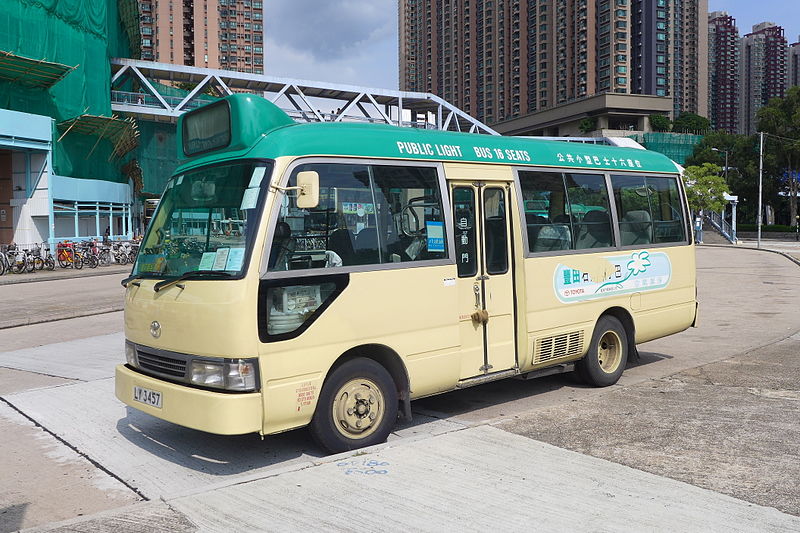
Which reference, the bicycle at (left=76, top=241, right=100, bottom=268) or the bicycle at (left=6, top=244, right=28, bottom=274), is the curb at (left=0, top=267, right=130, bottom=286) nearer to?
the bicycle at (left=6, top=244, right=28, bottom=274)

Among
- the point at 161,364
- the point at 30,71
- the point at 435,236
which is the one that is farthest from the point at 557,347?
the point at 30,71

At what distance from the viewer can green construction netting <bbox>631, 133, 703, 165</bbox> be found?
364 ft

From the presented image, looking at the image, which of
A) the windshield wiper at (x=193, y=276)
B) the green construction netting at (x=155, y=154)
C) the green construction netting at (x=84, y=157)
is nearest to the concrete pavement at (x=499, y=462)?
the windshield wiper at (x=193, y=276)

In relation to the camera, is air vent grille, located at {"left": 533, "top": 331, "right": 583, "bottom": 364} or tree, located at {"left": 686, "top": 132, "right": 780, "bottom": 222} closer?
air vent grille, located at {"left": 533, "top": 331, "right": 583, "bottom": 364}

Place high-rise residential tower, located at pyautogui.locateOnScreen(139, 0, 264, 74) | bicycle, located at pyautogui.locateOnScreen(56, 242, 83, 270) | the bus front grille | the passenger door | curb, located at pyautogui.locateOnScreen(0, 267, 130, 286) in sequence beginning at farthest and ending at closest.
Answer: high-rise residential tower, located at pyautogui.locateOnScreen(139, 0, 264, 74), bicycle, located at pyautogui.locateOnScreen(56, 242, 83, 270), curb, located at pyautogui.locateOnScreen(0, 267, 130, 286), the passenger door, the bus front grille

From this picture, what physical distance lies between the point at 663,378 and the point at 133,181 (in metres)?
51.5

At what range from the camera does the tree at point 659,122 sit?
393ft

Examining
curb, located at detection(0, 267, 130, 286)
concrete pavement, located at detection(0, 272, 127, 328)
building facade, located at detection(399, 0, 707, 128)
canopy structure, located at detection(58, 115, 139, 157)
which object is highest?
building facade, located at detection(399, 0, 707, 128)

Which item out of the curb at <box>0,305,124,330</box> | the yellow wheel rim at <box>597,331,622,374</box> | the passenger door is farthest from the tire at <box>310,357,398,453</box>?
the curb at <box>0,305,124,330</box>

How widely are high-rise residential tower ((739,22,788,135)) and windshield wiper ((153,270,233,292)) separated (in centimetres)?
16159

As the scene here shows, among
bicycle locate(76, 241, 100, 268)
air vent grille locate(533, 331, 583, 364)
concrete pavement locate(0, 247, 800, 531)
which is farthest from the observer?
bicycle locate(76, 241, 100, 268)

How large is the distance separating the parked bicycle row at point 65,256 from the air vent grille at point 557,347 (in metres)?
21.0

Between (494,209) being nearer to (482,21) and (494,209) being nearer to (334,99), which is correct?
(334,99)

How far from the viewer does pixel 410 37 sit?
17275 centimetres
